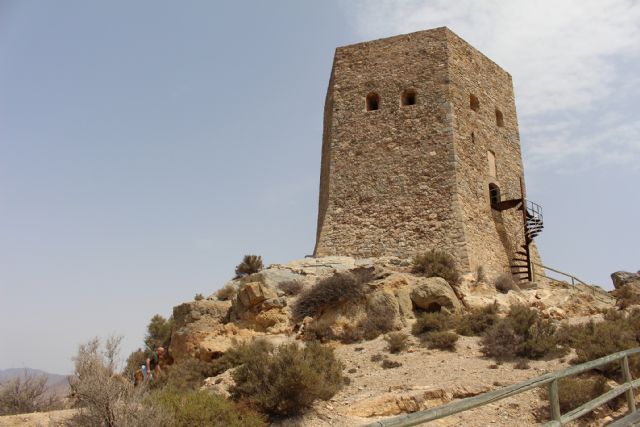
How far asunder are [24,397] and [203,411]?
4869mm

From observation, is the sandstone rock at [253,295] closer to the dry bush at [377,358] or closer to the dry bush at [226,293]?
the dry bush at [226,293]

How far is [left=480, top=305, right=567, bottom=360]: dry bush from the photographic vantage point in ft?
30.9

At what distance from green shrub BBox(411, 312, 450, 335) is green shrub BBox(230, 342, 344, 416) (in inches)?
133

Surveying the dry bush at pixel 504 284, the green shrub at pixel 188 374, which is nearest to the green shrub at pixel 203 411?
the green shrub at pixel 188 374

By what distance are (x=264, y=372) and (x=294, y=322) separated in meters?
4.86

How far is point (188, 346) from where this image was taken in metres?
12.3

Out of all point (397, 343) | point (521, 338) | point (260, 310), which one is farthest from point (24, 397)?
point (521, 338)

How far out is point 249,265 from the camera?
18688mm

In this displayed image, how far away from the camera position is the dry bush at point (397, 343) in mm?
10359

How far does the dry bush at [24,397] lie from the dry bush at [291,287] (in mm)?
5616

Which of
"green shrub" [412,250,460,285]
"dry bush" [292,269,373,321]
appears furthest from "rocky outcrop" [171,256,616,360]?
"green shrub" [412,250,460,285]

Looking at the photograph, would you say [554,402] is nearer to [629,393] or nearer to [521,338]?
[629,393]

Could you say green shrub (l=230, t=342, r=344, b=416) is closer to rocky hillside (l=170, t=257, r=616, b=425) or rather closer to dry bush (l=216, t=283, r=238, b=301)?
rocky hillside (l=170, t=257, r=616, b=425)

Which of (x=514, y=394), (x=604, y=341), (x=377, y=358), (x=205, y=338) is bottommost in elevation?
(x=514, y=394)
